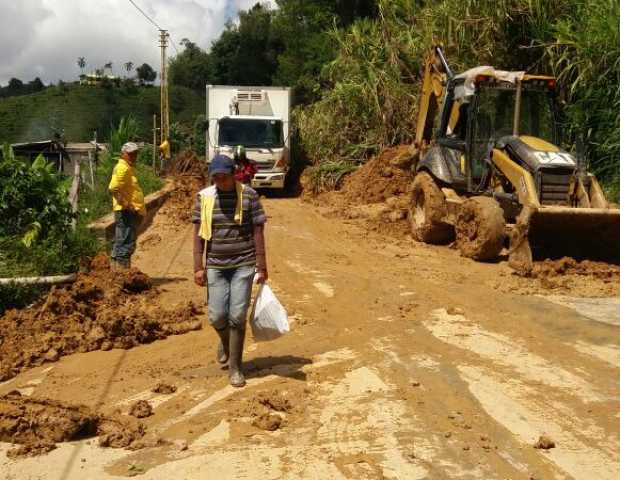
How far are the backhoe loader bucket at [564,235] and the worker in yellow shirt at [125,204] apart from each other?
4.81 m

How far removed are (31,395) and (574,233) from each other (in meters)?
7.01

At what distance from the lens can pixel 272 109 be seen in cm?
2081

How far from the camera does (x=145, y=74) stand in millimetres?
78938

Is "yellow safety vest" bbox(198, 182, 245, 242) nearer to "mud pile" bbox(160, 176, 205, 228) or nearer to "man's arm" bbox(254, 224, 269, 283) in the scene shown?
"man's arm" bbox(254, 224, 269, 283)

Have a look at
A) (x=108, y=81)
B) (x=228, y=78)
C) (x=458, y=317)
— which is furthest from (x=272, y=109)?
(x=108, y=81)

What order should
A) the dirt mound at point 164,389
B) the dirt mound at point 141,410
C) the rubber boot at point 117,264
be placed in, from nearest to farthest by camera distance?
1. the dirt mound at point 141,410
2. the dirt mound at point 164,389
3. the rubber boot at point 117,264

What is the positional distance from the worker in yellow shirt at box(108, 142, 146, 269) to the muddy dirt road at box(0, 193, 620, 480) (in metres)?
0.69

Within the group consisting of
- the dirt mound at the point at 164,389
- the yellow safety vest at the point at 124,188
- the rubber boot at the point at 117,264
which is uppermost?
the yellow safety vest at the point at 124,188

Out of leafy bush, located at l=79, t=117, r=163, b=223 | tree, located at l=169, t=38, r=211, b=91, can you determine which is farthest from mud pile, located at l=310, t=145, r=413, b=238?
tree, located at l=169, t=38, r=211, b=91

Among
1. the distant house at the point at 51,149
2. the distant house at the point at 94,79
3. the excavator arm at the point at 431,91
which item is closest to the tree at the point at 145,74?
the distant house at the point at 94,79

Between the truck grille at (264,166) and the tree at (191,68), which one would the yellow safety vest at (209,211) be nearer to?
the truck grille at (264,166)

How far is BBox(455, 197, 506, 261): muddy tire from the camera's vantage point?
9.63 meters

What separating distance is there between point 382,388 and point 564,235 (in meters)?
5.23

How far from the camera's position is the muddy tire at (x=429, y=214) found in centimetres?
1150
